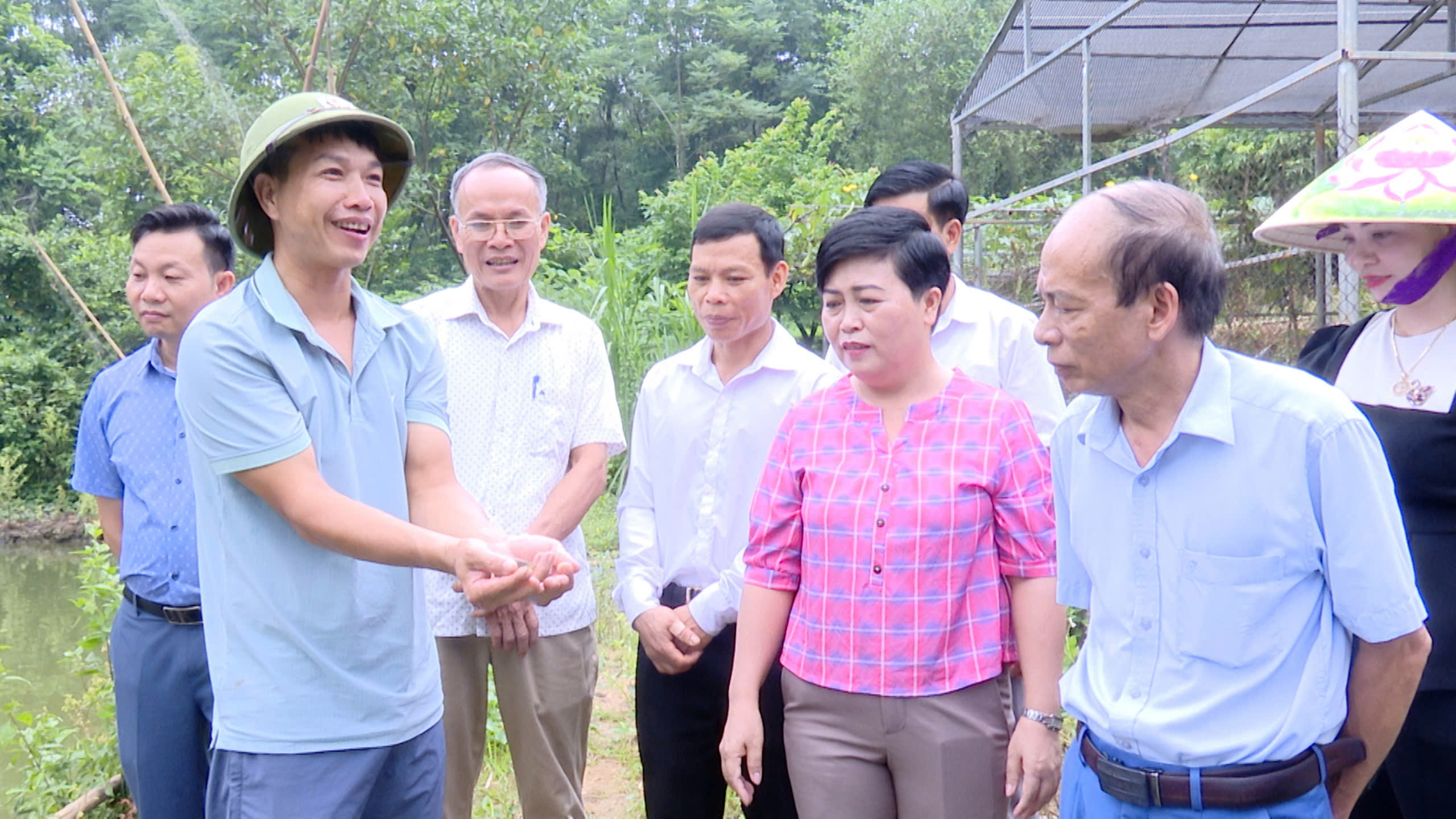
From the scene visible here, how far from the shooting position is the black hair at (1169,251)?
1606 mm

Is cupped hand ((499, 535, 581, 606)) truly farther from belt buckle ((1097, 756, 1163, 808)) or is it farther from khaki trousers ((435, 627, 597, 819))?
khaki trousers ((435, 627, 597, 819))

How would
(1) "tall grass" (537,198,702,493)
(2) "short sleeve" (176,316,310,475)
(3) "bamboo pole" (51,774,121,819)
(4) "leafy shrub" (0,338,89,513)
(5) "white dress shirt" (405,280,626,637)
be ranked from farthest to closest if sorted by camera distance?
(4) "leafy shrub" (0,338,89,513), (1) "tall grass" (537,198,702,493), (3) "bamboo pole" (51,774,121,819), (5) "white dress shirt" (405,280,626,637), (2) "short sleeve" (176,316,310,475)

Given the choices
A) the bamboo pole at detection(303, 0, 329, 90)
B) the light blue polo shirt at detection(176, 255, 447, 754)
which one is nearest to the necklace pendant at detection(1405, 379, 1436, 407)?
the light blue polo shirt at detection(176, 255, 447, 754)

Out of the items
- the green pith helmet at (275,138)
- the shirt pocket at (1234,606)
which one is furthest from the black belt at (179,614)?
the shirt pocket at (1234,606)

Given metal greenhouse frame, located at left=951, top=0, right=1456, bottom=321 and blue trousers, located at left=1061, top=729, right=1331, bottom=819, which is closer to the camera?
blue trousers, located at left=1061, top=729, right=1331, bottom=819

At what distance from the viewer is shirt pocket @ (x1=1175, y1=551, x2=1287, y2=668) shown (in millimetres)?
1572

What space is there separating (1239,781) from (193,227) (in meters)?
2.64

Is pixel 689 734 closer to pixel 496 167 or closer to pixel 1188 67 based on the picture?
pixel 496 167

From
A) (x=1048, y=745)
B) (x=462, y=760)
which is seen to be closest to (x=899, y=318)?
(x=1048, y=745)

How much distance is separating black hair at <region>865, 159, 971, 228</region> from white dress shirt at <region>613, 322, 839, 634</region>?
53 centimetres

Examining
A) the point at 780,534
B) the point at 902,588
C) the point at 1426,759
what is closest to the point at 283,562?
the point at 780,534

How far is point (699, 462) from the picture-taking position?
279 centimetres

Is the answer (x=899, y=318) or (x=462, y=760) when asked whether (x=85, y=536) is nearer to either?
(x=462, y=760)

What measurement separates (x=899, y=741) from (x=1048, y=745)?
0.83 ft
